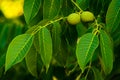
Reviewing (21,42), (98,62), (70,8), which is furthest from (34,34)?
(98,62)

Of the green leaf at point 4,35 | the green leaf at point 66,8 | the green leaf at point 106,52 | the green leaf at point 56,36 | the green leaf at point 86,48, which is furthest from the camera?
the green leaf at point 4,35

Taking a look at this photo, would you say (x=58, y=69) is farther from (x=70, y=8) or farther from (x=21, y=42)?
(x=21, y=42)

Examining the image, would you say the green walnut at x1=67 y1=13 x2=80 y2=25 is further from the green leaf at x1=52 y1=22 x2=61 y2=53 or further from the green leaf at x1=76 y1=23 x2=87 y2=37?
the green leaf at x1=76 y1=23 x2=87 y2=37

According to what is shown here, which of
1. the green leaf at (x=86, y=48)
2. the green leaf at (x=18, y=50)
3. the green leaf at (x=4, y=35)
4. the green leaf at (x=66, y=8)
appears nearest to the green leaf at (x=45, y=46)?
the green leaf at (x=18, y=50)

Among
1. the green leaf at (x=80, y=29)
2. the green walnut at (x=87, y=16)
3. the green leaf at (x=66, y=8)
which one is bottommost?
the green leaf at (x=80, y=29)

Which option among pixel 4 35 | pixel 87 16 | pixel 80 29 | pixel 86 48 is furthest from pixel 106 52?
pixel 4 35

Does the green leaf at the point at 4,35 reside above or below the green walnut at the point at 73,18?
below

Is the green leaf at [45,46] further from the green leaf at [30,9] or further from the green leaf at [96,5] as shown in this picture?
the green leaf at [96,5]

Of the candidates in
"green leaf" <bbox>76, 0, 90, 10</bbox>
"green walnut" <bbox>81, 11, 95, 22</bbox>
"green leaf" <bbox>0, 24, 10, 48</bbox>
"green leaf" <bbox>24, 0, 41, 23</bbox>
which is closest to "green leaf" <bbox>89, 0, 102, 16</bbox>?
"green leaf" <bbox>76, 0, 90, 10</bbox>
